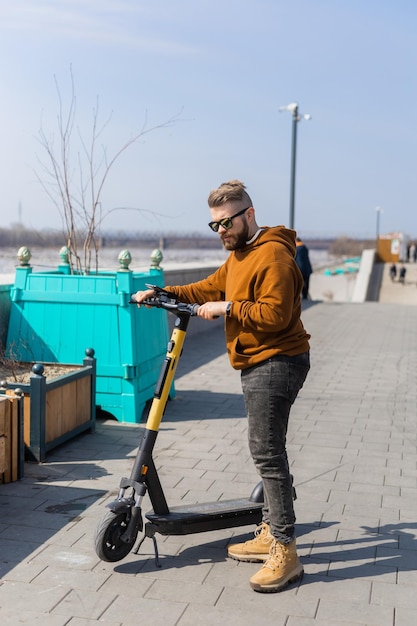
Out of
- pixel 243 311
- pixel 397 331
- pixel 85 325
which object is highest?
pixel 243 311

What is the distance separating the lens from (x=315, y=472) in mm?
5551

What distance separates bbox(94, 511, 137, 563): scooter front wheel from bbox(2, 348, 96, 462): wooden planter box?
5.92 feet

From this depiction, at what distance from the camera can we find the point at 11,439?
5.02 m

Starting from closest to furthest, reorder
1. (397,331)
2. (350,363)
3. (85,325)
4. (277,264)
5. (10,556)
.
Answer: (277,264), (10,556), (85,325), (350,363), (397,331)

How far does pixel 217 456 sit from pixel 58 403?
3.92 feet

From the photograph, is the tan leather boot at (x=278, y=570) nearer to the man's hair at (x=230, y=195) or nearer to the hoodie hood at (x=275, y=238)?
the hoodie hood at (x=275, y=238)

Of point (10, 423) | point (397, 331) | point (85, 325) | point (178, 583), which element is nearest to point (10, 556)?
point (178, 583)

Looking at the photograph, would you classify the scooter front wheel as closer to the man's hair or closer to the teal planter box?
the man's hair

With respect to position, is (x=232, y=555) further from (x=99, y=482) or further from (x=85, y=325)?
(x=85, y=325)

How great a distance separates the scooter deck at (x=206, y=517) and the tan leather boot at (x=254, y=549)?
17 cm

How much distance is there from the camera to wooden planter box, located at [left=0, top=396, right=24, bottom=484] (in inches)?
195

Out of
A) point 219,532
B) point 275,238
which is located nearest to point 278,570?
point 219,532

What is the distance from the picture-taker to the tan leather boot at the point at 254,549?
12.9 feet

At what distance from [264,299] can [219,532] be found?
151 centimetres
